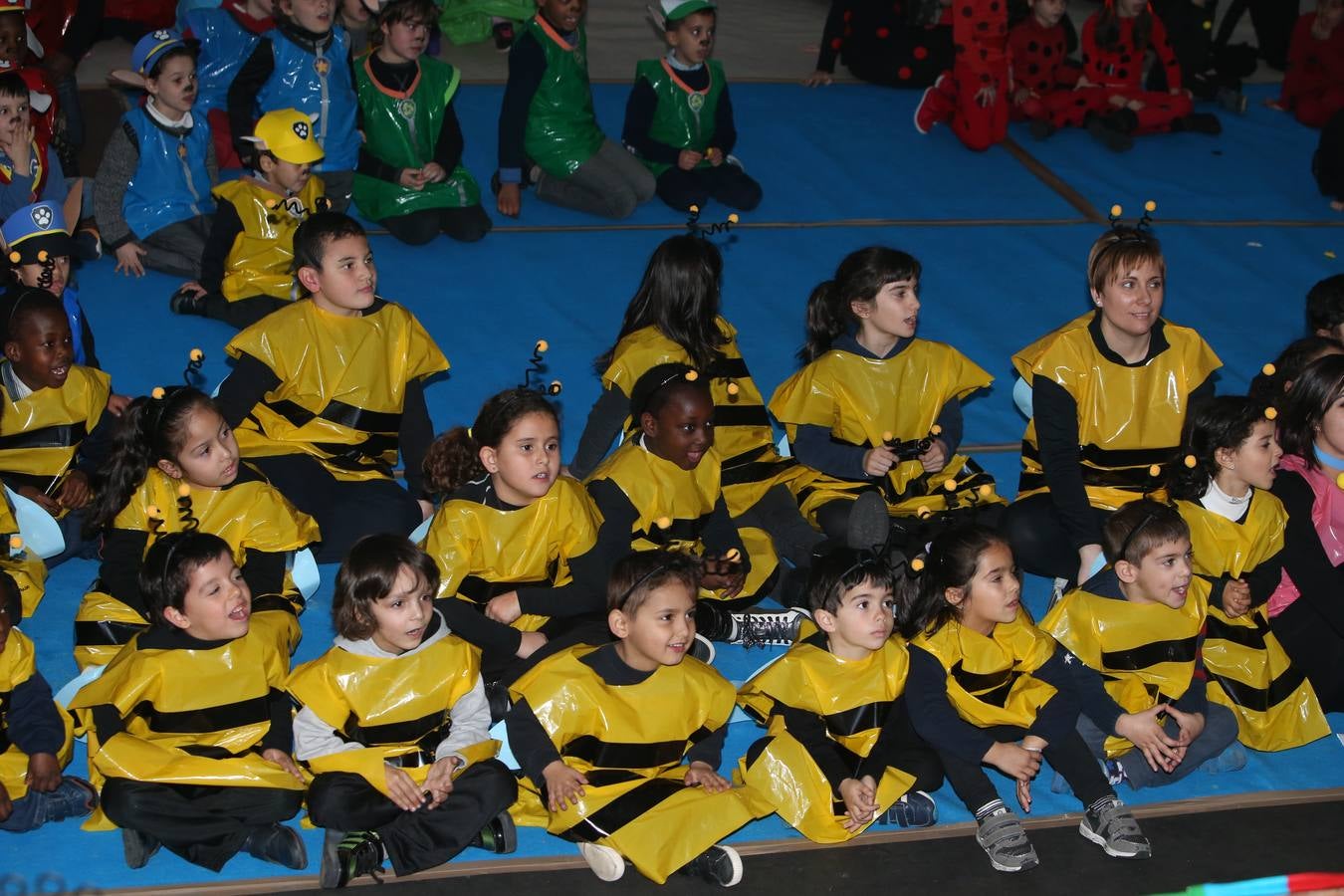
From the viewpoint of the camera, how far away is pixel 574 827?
112 inches

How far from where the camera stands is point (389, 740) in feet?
9.32

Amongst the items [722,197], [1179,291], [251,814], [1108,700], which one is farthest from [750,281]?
[251,814]

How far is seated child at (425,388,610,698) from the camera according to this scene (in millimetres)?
3205

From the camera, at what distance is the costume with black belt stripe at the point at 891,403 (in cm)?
375

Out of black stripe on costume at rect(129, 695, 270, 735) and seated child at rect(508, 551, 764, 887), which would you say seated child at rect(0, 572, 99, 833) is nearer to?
black stripe on costume at rect(129, 695, 270, 735)

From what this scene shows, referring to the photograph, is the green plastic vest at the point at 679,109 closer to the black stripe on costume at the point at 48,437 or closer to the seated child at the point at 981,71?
the seated child at the point at 981,71

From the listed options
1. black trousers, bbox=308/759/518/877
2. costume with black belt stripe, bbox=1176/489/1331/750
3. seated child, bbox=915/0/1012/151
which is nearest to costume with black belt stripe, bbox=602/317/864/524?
costume with black belt stripe, bbox=1176/489/1331/750

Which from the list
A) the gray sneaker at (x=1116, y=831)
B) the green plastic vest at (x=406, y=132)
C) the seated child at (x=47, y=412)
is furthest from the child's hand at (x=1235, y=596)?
the green plastic vest at (x=406, y=132)

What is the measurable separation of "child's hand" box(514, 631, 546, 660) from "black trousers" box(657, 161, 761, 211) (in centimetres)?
291

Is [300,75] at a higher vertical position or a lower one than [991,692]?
higher

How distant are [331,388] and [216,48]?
2.46 metres

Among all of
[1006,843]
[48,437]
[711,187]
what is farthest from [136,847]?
[711,187]

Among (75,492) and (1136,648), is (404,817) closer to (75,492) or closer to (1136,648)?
(75,492)

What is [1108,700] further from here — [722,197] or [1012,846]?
[722,197]
